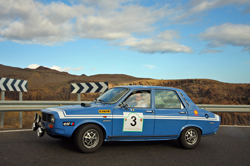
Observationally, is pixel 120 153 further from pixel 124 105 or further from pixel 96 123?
pixel 124 105

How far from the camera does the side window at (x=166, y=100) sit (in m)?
6.67

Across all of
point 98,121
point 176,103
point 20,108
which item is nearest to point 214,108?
point 176,103

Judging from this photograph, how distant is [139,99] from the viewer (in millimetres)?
6473

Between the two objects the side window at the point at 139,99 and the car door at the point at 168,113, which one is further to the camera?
the car door at the point at 168,113

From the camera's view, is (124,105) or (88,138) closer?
(88,138)

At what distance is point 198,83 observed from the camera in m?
41.8

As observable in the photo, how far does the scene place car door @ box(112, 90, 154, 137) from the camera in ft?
19.8

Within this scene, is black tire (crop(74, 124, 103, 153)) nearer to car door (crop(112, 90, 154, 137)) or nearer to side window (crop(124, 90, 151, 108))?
car door (crop(112, 90, 154, 137))

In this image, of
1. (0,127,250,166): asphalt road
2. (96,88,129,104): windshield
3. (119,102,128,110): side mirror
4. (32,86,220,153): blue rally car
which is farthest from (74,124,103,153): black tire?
(96,88,129,104): windshield

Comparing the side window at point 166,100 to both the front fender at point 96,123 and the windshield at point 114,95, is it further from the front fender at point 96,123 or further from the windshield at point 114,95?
the front fender at point 96,123

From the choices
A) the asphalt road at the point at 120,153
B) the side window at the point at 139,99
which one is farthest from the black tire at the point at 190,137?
the side window at the point at 139,99

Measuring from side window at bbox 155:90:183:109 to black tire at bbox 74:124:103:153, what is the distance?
1725 millimetres

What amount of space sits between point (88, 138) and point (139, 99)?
1.63 metres

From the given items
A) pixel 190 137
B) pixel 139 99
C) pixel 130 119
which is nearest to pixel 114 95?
pixel 139 99
